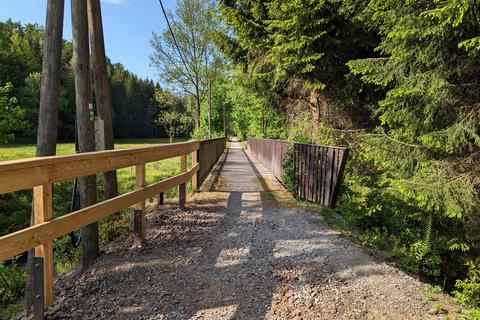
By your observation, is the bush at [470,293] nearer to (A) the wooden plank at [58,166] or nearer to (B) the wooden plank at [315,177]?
(B) the wooden plank at [315,177]

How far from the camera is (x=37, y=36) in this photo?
59281mm

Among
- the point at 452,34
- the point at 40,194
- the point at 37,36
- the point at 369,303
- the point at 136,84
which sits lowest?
the point at 369,303

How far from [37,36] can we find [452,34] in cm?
6916

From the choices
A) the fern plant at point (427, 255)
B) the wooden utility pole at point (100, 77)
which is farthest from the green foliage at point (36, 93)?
the fern plant at point (427, 255)

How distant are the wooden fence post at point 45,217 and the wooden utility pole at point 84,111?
1357mm

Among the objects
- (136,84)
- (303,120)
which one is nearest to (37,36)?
(136,84)

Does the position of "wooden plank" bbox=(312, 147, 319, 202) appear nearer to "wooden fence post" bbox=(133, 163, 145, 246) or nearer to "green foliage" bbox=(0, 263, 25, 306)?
"wooden fence post" bbox=(133, 163, 145, 246)

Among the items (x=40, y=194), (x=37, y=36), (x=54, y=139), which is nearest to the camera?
(x=40, y=194)

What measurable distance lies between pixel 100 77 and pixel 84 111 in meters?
1.51

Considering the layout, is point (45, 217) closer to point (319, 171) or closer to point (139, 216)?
point (139, 216)

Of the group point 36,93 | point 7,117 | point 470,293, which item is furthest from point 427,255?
point 36,93

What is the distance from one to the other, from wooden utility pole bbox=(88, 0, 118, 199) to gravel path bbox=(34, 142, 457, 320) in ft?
3.91

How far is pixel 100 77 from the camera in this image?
232 inches

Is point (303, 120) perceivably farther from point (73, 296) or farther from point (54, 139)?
point (73, 296)
